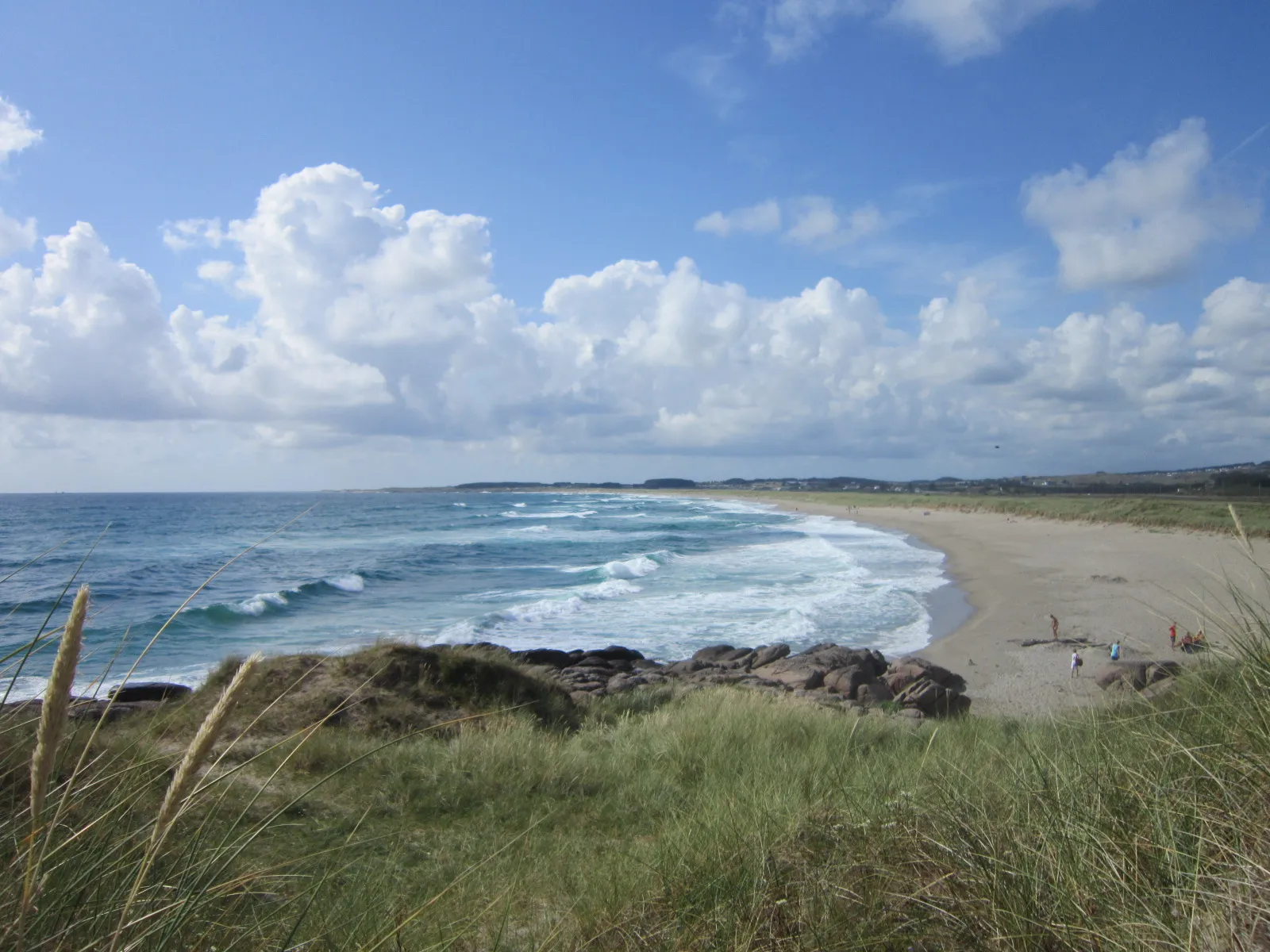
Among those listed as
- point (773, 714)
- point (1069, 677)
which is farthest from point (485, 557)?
point (773, 714)

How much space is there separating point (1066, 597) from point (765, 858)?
28.7 metres

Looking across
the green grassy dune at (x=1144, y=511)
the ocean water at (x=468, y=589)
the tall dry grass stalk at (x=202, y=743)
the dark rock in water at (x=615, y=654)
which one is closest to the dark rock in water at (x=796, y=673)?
the dark rock in water at (x=615, y=654)

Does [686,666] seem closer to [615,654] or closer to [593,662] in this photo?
[615,654]

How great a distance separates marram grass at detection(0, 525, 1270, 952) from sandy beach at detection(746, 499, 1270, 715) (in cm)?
104

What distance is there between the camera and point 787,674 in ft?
53.8

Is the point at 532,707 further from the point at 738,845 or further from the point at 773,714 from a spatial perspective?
the point at 738,845

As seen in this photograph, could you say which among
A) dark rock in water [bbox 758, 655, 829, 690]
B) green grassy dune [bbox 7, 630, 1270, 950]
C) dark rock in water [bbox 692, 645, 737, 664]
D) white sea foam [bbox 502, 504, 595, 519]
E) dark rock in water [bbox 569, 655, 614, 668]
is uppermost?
green grassy dune [bbox 7, 630, 1270, 950]

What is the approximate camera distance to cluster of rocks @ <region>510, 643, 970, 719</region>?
46.5 ft

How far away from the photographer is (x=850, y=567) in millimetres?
36531

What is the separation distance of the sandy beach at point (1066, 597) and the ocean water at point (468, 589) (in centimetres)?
206

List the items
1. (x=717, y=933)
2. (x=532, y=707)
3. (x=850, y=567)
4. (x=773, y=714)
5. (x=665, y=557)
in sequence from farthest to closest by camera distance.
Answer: (x=665, y=557) < (x=850, y=567) < (x=532, y=707) < (x=773, y=714) < (x=717, y=933)

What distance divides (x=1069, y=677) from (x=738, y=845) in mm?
16428

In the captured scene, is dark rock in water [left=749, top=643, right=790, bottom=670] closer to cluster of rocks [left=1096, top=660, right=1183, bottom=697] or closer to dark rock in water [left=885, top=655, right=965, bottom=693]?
dark rock in water [left=885, top=655, right=965, bottom=693]

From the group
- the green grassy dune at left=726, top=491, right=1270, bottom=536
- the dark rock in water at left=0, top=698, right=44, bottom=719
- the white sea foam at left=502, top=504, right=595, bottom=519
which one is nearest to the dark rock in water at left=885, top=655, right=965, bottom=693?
the dark rock in water at left=0, top=698, right=44, bottom=719
